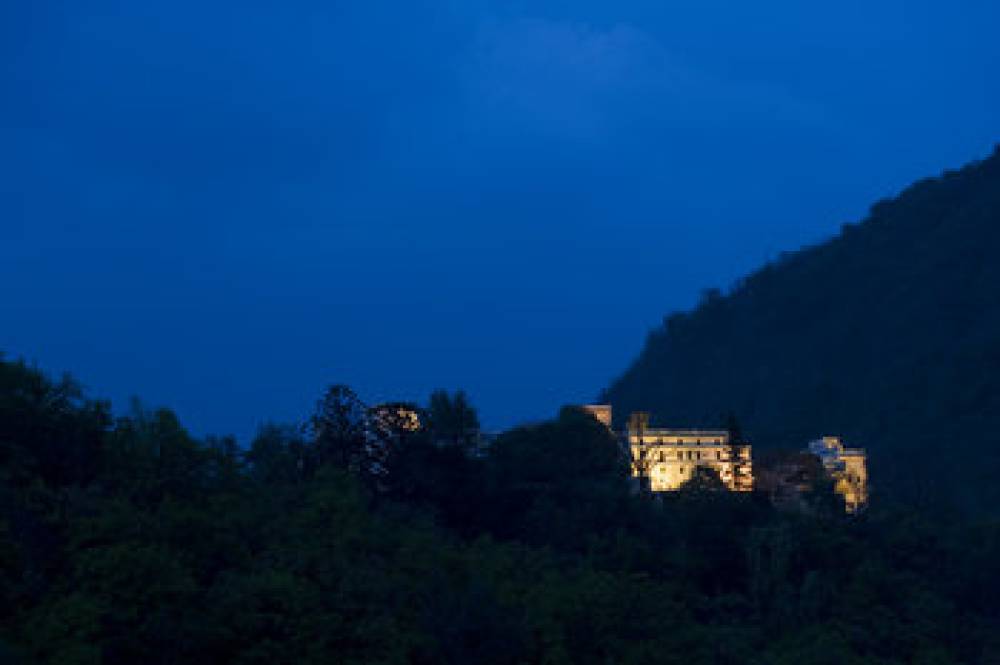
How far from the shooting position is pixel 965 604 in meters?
30.0

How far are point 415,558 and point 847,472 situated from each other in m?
23.6

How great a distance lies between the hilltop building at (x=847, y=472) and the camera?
128 feet

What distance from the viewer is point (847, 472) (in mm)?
40219

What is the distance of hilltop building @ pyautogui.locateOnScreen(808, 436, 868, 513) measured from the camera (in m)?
38.9

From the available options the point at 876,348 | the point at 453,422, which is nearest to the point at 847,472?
the point at 453,422

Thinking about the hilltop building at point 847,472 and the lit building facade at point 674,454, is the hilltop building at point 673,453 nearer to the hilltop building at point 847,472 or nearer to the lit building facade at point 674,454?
the lit building facade at point 674,454

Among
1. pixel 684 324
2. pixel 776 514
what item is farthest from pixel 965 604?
pixel 684 324

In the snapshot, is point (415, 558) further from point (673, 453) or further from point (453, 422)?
point (673, 453)

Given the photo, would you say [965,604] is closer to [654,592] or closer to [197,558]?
[654,592]

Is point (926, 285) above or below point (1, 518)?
above

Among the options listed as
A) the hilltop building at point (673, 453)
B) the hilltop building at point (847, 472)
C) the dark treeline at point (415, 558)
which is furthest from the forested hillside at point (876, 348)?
the dark treeline at point (415, 558)

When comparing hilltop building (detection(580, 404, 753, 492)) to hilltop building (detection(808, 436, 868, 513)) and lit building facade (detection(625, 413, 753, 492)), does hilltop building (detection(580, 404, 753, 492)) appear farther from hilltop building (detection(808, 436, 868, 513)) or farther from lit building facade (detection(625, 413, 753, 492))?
hilltop building (detection(808, 436, 868, 513))

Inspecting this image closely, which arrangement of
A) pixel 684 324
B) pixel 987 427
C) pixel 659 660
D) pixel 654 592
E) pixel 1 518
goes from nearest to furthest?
1. pixel 1 518
2. pixel 659 660
3. pixel 654 592
4. pixel 987 427
5. pixel 684 324

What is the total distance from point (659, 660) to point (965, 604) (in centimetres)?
1411
